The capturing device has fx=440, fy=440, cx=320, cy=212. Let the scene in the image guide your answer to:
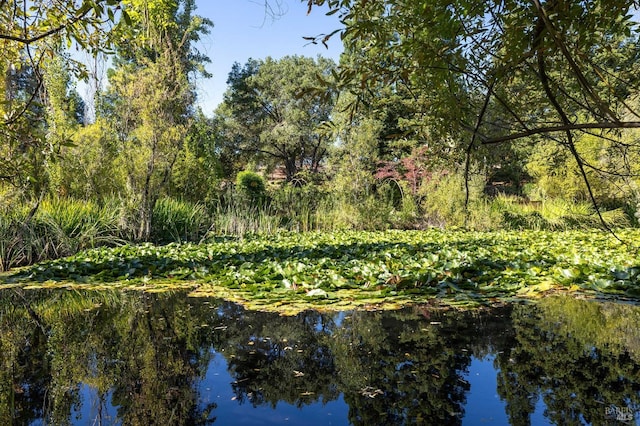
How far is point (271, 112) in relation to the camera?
26.0 meters

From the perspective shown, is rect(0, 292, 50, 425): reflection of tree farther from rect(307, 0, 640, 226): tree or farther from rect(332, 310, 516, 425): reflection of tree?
rect(307, 0, 640, 226): tree

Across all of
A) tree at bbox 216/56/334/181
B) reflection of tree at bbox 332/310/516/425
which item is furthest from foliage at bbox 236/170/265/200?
reflection of tree at bbox 332/310/516/425

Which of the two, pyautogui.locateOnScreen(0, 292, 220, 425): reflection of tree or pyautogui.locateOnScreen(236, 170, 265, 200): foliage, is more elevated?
pyautogui.locateOnScreen(236, 170, 265, 200): foliage

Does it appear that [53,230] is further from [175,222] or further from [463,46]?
[463,46]

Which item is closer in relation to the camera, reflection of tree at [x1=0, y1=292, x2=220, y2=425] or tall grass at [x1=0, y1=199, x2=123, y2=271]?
reflection of tree at [x1=0, y1=292, x2=220, y2=425]

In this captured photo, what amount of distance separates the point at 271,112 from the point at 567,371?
25033 mm

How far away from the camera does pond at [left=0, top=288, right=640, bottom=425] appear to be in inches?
75.0

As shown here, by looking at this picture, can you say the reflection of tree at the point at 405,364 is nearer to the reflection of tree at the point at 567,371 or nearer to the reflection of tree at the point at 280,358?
the reflection of tree at the point at 280,358

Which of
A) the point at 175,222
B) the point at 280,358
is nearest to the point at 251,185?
the point at 175,222

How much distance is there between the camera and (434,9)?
6.69ft

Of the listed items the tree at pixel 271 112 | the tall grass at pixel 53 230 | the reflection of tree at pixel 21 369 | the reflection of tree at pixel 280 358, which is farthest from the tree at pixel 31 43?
the tree at pixel 271 112

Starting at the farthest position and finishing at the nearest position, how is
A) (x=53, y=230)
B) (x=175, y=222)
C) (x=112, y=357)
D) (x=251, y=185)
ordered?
(x=251, y=185), (x=175, y=222), (x=53, y=230), (x=112, y=357)

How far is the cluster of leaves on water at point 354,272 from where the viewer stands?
157 inches

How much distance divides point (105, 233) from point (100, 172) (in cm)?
166
